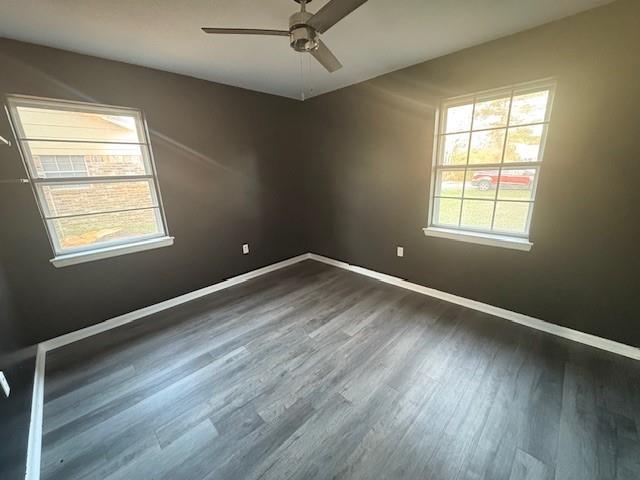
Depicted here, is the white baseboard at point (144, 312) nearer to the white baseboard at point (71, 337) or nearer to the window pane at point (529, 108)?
the white baseboard at point (71, 337)

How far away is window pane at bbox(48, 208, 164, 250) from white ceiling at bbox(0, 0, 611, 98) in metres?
1.35

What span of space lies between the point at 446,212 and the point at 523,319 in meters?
1.21

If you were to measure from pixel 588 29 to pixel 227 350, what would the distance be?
353cm

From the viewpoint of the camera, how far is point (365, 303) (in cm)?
275

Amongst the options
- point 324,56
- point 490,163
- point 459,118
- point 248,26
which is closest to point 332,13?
point 324,56

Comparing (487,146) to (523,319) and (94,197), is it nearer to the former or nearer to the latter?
(523,319)

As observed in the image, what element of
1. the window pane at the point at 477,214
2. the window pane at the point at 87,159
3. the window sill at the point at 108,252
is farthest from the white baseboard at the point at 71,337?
the window pane at the point at 477,214

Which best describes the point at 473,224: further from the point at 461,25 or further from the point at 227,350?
the point at 227,350

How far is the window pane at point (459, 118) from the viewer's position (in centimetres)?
238

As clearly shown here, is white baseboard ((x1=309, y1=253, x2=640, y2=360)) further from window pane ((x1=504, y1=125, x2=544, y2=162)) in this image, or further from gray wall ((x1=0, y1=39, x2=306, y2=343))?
gray wall ((x1=0, y1=39, x2=306, y2=343))

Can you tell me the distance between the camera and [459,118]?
2434 millimetres

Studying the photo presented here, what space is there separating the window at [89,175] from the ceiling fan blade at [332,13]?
207 cm

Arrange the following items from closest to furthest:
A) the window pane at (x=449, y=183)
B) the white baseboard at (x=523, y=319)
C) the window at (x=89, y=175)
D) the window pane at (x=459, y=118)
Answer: the white baseboard at (x=523, y=319)
the window at (x=89, y=175)
the window pane at (x=459, y=118)
the window pane at (x=449, y=183)

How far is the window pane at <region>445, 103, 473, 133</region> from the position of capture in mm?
2379
